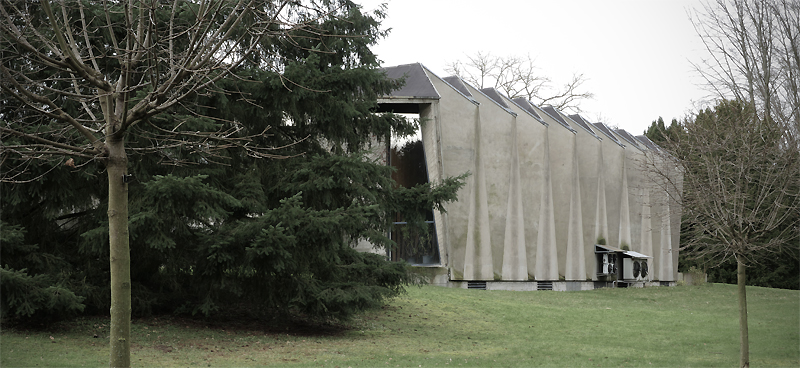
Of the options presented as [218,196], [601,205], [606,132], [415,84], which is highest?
[415,84]

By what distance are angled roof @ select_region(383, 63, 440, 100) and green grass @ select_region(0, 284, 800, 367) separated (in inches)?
337

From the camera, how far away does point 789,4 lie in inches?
488

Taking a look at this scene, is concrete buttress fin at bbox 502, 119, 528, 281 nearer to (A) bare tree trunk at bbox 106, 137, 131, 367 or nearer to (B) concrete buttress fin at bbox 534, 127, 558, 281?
(B) concrete buttress fin at bbox 534, 127, 558, 281

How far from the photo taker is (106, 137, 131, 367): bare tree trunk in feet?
17.9

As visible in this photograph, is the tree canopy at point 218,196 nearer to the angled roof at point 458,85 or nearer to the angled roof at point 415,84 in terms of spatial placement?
the angled roof at point 415,84

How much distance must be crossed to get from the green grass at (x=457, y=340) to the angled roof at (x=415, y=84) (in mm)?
8565

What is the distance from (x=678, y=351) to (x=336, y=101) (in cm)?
938

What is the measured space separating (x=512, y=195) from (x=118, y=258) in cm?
2225

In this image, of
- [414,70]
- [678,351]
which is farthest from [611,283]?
[678,351]

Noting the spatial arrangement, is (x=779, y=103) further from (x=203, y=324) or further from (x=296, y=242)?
(x=203, y=324)

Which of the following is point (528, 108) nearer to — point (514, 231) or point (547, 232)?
point (547, 232)

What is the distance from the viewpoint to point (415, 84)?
26219 millimetres

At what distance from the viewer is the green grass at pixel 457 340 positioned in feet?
33.8

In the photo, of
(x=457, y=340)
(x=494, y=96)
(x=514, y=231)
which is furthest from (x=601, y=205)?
(x=457, y=340)
